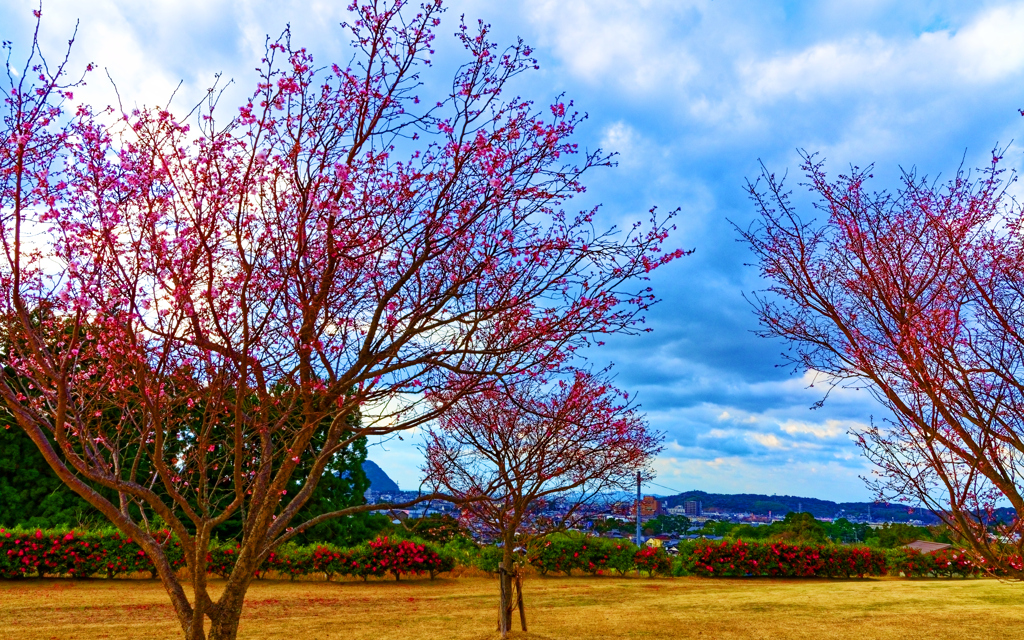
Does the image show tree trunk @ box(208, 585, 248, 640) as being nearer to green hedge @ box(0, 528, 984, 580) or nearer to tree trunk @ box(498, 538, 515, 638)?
tree trunk @ box(498, 538, 515, 638)

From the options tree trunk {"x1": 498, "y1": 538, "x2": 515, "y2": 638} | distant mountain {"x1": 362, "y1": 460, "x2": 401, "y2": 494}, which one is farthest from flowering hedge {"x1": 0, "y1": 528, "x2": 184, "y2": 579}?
tree trunk {"x1": 498, "y1": 538, "x2": 515, "y2": 638}

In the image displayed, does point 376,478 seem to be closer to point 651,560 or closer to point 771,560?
point 651,560

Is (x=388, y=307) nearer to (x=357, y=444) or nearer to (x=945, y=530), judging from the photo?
(x=945, y=530)

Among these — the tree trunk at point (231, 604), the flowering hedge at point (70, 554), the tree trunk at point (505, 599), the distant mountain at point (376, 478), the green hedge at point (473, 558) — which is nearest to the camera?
the tree trunk at point (231, 604)

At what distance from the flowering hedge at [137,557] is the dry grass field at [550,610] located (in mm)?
346

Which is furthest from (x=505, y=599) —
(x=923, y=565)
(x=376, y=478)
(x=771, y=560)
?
(x=376, y=478)

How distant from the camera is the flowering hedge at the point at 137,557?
14.8 metres

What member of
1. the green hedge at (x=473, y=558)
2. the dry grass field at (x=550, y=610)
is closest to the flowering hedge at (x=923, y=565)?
the green hedge at (x=473, y=558)

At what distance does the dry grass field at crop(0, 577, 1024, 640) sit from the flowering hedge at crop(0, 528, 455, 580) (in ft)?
1.13

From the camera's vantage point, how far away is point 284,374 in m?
5.42

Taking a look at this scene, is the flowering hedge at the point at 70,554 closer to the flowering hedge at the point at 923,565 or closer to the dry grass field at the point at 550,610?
the dry grass field at the point at 550,610

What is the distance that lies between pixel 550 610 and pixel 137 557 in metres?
9.01

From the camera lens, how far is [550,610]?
39.0 ft

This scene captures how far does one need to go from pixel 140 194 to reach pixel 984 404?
20.3 feet
